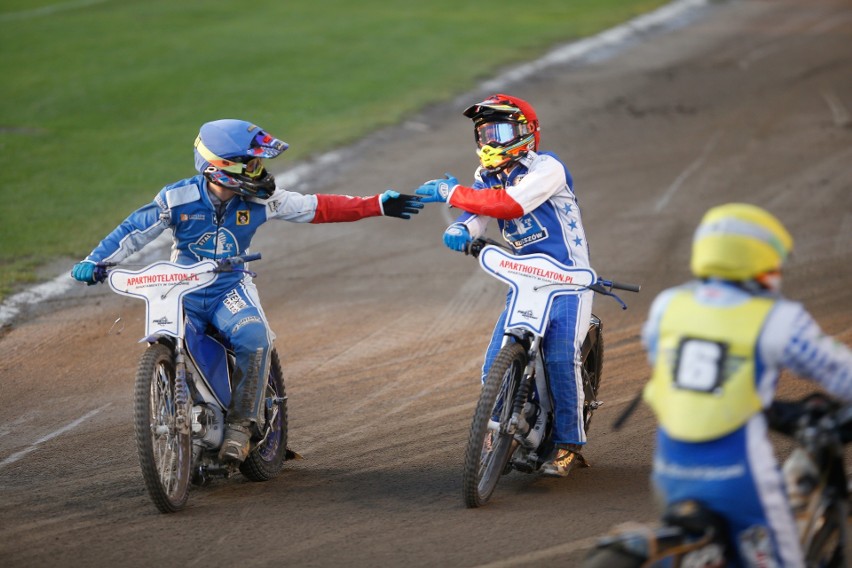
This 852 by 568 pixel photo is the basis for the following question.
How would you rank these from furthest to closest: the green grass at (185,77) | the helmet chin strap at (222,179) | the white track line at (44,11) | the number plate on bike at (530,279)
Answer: the white track line at (44,11) < the green grass at (185,77) < the helmet chin strap at (222,179) < the number plate on bike at (530,279)

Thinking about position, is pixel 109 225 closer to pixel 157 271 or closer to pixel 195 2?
pixel 157 271

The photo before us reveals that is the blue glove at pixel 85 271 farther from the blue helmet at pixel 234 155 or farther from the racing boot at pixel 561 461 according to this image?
the racing boot at pixel 561 461

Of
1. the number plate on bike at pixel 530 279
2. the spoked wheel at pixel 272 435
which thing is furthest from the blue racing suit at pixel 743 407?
the spoked wheel at pixel 272 435

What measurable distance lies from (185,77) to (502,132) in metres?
14.8

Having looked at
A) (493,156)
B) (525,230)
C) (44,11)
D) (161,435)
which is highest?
(493,156)

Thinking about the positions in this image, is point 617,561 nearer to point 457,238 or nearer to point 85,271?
point 457,238

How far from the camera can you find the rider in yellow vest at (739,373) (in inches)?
181

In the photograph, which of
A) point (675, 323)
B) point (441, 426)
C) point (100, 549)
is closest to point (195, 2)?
point (441, 426)

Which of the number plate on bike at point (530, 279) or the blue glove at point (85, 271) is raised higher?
the blue glove at point (85, 271)

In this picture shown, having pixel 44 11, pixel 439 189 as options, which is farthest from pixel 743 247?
pixel 44 11

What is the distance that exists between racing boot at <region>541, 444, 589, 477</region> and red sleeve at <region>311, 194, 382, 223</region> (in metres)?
1.95

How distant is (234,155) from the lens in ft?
24.2

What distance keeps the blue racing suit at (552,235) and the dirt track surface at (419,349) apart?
1.89ft

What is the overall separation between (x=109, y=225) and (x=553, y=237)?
7654mm
